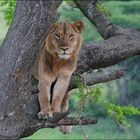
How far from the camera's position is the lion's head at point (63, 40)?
554 cm

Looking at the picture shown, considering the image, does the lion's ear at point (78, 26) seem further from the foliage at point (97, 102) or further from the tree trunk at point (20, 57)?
the tree trunk at point (20, 57)

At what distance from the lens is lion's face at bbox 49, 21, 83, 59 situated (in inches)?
218

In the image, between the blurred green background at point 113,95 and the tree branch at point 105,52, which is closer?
the tree branch at point 105,52

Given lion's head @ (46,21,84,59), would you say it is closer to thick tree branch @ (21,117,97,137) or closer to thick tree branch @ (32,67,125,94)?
thick tree branch @ (32,67,125,94)

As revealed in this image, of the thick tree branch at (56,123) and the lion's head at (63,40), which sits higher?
the lion's head at (63,40)

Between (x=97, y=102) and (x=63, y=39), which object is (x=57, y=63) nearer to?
(x=63, y=39)

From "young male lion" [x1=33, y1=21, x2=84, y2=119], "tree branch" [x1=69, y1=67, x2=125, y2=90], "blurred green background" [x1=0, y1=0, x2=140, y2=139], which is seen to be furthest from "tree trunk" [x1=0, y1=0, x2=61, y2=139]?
"blurred green background" [x1=0, y1=0, x2=140, y2=139]

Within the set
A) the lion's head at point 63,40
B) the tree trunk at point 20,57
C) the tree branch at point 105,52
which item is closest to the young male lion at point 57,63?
the lion's head at point 63,40

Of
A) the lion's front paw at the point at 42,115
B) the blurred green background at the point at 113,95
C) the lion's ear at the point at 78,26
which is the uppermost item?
the lion's ear at the point at 78,26

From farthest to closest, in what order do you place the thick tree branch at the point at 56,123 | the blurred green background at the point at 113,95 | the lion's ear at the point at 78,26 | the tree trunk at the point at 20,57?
1. the blurred green background at the point at 113,95
2. the lion's ear at the point at 78,26
3. the thick tree branch at the point at 56,123
4. the tree trunk at the point at 20,57

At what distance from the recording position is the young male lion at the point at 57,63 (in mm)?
5543

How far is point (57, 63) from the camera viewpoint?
5.71 meters

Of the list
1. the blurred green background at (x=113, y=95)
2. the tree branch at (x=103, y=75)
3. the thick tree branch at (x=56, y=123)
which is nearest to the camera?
the thick tree branch at (x=56, y=123)

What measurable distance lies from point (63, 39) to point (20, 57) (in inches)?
37.6
